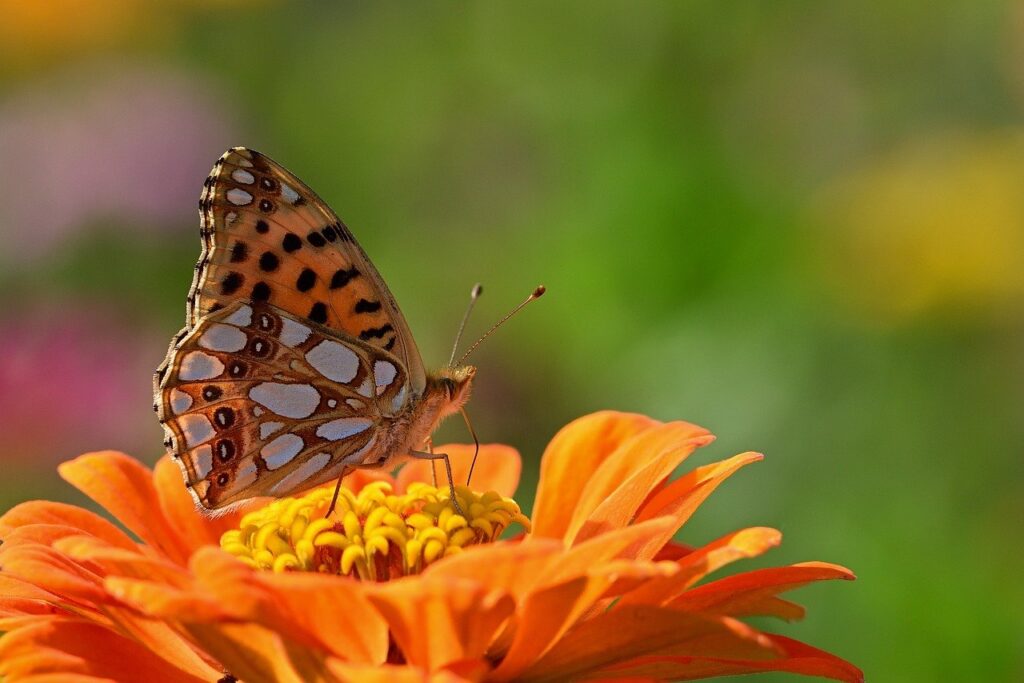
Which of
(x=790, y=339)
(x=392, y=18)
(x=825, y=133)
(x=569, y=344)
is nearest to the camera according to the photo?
(x=790, y=339)

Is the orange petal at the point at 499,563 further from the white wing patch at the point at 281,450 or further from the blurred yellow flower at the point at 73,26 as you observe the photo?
the blurred yellow flower at the point at 73,26

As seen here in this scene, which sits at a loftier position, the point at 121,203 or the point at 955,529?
the point at 121,203

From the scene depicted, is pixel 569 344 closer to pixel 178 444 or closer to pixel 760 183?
pixel 760 183

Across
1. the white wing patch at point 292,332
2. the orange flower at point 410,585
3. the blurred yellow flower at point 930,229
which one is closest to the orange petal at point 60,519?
the orange flower at point 410,585

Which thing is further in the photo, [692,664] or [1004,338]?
[1004,338]

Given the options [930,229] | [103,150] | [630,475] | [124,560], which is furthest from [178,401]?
[103,150]

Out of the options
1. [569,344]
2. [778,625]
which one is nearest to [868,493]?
[778,625]

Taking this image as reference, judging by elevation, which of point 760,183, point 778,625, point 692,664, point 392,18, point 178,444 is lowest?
point 778,625
